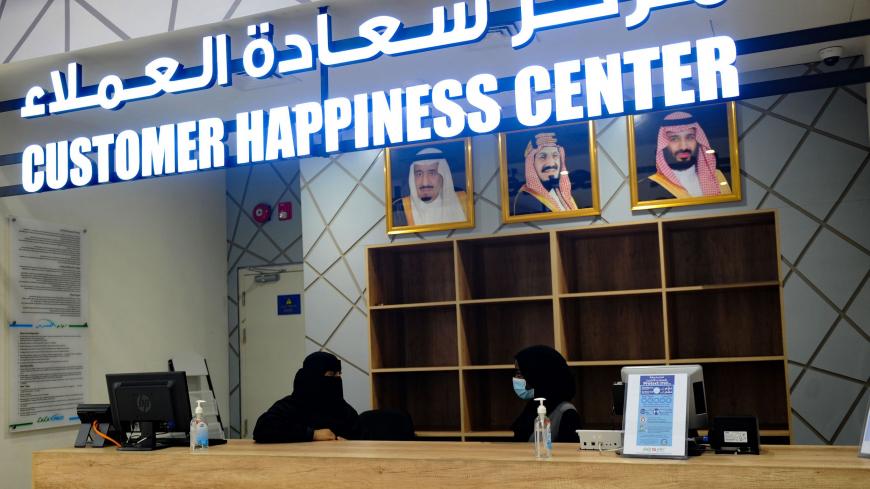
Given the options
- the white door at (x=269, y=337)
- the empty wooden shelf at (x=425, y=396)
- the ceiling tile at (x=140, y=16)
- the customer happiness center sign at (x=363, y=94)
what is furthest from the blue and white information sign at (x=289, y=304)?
the ceiling tile at (x=140, y=16)

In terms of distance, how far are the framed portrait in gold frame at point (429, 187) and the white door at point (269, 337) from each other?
1.63m

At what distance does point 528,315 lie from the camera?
5453mm

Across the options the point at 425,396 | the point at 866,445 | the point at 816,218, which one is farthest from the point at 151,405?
the point at 816,218

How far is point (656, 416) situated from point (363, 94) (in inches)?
71.1

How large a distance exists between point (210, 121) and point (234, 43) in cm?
45

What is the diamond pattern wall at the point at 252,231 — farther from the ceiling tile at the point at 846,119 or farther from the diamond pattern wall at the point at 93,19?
the ceiling tile at the point at 846,119

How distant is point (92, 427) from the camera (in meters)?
4.14

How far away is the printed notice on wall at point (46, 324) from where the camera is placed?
201 inches

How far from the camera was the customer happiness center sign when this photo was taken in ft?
10.8

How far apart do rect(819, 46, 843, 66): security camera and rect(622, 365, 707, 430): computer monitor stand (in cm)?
239

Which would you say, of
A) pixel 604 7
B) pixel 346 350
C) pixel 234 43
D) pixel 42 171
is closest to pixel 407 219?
pixel 346 350

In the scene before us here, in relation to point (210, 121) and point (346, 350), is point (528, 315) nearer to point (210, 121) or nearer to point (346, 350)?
point (346, 350)

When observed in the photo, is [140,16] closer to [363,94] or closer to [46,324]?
[363,94]

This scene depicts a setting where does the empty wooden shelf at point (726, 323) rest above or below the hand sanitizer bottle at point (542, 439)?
above
